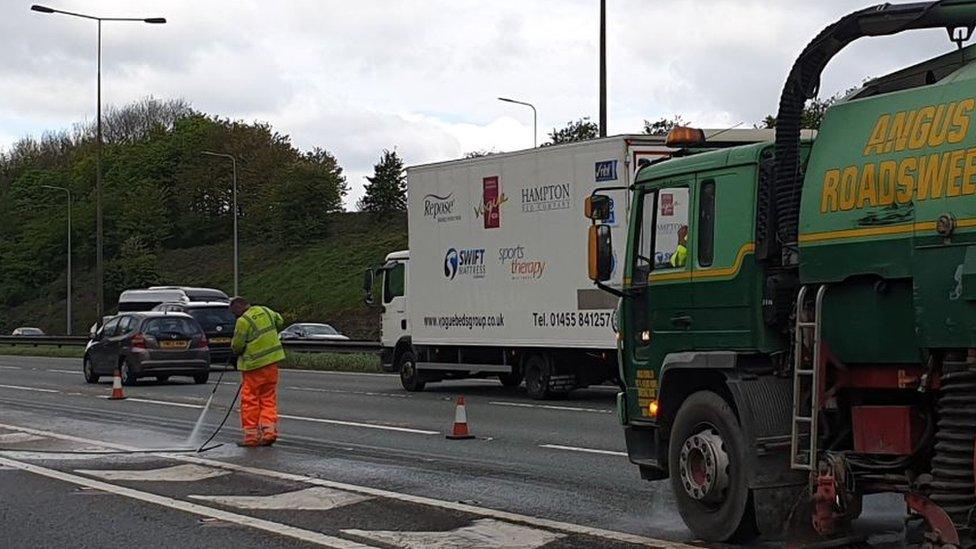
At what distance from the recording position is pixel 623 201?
17797 millimetres

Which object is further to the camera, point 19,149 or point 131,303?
point 19,149

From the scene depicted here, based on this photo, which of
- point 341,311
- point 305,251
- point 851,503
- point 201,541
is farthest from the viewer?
point 305,251

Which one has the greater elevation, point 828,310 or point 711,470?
point 828,310

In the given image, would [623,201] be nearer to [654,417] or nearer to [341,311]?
[654,417]

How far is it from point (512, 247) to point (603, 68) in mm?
5480

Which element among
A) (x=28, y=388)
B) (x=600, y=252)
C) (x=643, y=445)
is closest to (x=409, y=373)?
(x=28, y=388)

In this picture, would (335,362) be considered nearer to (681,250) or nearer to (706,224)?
(681,250)

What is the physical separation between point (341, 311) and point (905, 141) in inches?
2096

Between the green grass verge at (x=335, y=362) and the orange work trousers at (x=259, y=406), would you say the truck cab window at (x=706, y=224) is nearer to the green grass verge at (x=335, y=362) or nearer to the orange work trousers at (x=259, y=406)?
the orange work trousers at (x=259, y=406)

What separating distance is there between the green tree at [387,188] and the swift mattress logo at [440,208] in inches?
1765

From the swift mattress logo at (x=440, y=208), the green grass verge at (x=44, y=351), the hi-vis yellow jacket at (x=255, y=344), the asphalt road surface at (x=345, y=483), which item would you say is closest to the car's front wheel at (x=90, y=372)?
the asphalt road surface at (x=345, y=483)

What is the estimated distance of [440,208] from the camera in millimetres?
21953

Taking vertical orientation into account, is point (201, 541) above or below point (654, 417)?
below

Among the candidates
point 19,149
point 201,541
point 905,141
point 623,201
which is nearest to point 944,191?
point 905,141
